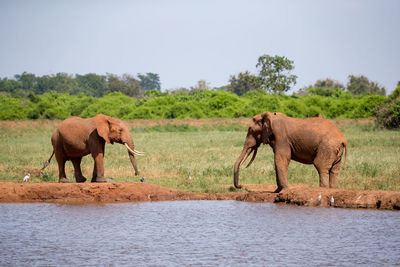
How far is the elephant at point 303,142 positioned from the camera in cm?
1404

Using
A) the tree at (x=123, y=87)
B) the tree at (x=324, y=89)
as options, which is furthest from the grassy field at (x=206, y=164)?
the tree at (x=123, y=87)

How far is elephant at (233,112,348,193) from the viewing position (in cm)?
1404

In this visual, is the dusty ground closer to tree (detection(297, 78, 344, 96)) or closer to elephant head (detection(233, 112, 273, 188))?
elephant head (detection(233, 112, 273, 188))

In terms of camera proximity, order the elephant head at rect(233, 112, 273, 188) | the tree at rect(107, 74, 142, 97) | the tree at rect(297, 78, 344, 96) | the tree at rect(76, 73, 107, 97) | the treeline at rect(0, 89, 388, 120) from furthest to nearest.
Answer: the tree at rect(76, 73, 107, 97)
the tree at rect(107, 74, 142, 97)
the tree at rect(297, 78, 344, 96)
the treeline at rect(0, 89, 388, 120)
the elephant head at rect(233, 112, 273, 188)

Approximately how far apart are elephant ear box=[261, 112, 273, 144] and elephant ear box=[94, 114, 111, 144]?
4097 millimetres

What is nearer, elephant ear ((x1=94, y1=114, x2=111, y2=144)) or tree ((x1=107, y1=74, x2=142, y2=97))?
elephant ear ((x1=94, y1=114, x2=111, y2=144))

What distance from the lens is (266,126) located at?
1480 centimetres

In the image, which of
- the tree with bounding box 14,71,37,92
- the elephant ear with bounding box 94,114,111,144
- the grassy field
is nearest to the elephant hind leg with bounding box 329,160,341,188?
the grassy field

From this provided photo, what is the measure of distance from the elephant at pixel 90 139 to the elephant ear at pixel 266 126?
348 cm

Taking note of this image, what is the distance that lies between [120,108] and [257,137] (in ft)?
129

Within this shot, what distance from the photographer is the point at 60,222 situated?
12359mm

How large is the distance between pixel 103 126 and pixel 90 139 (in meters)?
0.51

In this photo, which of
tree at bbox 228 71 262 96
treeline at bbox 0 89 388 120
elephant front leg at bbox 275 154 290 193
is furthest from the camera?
tree at bbox 228 71 262 96

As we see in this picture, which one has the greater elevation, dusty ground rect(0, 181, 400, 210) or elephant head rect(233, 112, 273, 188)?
elephant head rect(233, 112, 273, 188)
